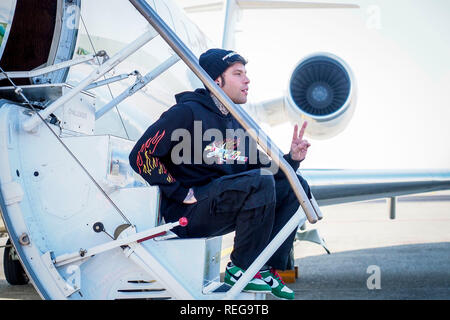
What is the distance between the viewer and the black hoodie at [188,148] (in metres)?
2.49

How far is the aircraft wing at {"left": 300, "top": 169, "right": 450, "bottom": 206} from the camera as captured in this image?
20.9 feet

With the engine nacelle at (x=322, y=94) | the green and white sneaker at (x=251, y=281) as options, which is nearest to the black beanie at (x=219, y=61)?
the green and white sneaker at (x=251, y=281)

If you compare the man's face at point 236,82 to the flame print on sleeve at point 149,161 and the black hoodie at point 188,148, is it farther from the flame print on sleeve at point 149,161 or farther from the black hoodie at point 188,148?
the flame print on sleeve at point 149,161

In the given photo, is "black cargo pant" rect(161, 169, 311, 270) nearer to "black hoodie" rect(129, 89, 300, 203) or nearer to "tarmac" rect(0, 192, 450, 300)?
"black hoodie" rect(129, 89, 300, 203)

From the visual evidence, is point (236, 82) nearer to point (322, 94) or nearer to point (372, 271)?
point (372, 271)

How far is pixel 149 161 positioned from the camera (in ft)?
8.15

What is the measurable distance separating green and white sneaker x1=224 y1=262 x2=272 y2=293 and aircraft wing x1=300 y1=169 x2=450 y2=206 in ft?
12.5

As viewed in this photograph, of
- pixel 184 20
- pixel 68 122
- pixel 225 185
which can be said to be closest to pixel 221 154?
pixel 225 185

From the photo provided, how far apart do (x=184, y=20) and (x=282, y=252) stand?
4286 millimetres

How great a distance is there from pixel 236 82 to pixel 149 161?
818mm

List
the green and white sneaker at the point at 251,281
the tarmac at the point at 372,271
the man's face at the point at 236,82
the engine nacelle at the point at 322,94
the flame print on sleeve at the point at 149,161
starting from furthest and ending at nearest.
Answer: the engine nacelle at the point at 322,94, the tarmac at the point at 372,271, the man's face at the point at 236,82, the flame print on sleeve at the point at 149,161, the green and white sneaker at the point at 251,281

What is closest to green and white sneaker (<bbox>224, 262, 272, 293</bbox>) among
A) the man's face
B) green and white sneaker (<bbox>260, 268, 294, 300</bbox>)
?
green and white sneaker (<bbox>260, 268, 294, 300</bbox>)

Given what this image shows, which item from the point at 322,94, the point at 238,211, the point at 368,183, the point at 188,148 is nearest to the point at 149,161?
the point at 188,148

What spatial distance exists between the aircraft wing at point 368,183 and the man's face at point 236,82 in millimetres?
3316
